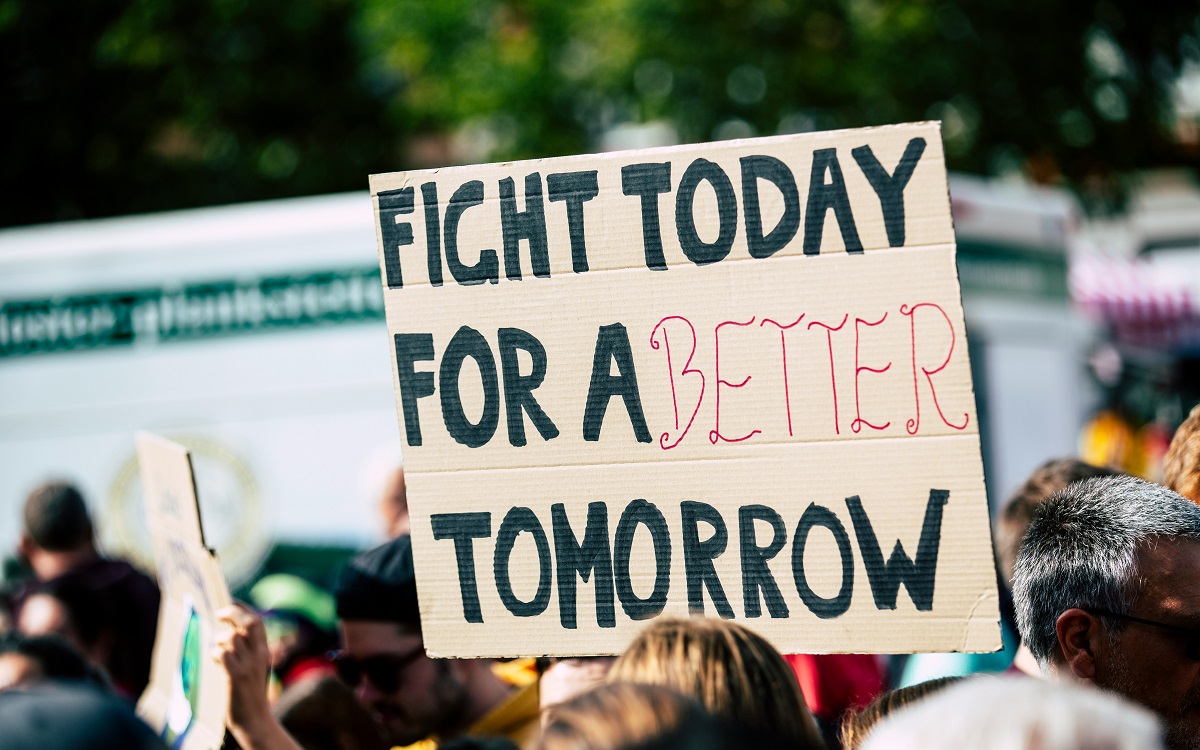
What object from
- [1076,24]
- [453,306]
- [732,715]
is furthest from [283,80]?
[732,715]

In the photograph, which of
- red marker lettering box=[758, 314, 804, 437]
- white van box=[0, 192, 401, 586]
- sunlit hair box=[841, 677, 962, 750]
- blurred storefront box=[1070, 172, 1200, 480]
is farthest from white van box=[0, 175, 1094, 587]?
blurred storefront box=[1070, 172, 1200, 480]

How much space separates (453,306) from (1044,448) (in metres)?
6.82

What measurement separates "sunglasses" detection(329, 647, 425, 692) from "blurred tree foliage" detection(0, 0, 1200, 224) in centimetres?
865

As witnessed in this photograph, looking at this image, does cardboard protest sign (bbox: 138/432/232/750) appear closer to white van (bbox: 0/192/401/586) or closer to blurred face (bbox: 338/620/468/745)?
blurred face (bbox: 338/620/468/745)

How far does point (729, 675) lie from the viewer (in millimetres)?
1849

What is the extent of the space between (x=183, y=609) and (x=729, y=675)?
5.39 ft

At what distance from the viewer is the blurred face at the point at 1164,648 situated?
2.20 metres

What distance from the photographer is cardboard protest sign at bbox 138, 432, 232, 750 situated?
265 cm

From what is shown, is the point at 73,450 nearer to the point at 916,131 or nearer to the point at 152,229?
the point at 152,229

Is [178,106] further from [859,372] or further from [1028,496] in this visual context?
[859,372]

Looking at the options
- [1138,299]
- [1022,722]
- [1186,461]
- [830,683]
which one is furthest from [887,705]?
[1138,299]

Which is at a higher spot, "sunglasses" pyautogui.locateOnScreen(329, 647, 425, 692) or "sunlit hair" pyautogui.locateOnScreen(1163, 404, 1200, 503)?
"sunlit hair" pyautogui.locateOnScreen(1163, 404, 1200, 503)

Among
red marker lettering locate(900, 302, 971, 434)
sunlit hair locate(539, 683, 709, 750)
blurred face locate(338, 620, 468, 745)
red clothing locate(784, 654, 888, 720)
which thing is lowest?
red clothing locate(784, 654, 888, 720)

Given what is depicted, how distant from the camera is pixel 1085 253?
14773 millimetres
